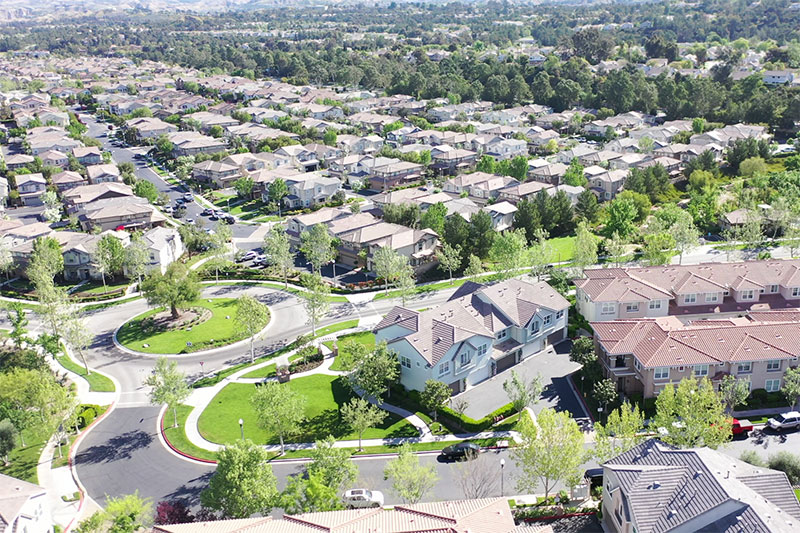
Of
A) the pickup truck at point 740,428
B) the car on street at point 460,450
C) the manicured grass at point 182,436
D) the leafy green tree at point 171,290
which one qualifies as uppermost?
the leafy green tree at point 171,290

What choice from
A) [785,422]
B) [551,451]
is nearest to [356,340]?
[551,451]

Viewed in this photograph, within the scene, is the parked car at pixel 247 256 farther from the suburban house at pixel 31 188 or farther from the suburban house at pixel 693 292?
the suburban house at pixel 31 188

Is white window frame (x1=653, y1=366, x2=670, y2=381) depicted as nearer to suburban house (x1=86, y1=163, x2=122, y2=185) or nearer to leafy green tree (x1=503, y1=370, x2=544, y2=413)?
leafy green tree (x1=503, y1=370, x2=544, y2=413)

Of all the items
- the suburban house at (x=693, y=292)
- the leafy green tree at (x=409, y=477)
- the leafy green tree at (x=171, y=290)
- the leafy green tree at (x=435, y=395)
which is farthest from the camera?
the leafy green tree at (x=171, y=290)

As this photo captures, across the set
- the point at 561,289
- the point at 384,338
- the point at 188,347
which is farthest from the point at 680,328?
the point at 188,347

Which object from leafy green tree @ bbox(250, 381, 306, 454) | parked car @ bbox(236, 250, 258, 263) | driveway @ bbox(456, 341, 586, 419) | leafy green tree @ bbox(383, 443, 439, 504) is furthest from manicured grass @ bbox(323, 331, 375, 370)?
parked car @ bbox(236, 250, 258, 263)

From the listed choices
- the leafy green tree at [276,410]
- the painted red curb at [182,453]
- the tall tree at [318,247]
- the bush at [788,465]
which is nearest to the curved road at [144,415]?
the painted red curb at [182,453]

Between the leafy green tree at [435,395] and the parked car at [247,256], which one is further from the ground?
the leafy green tree at [435,395]
